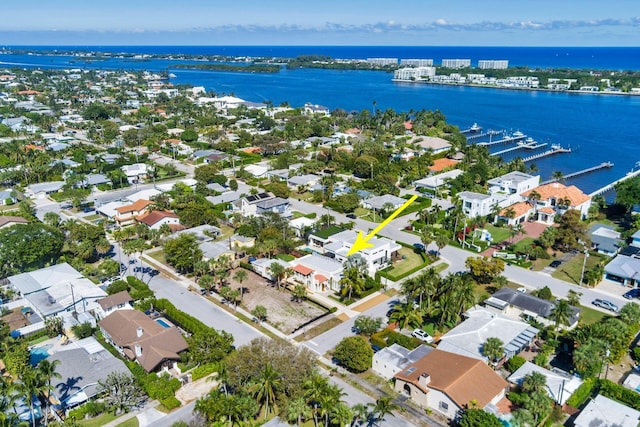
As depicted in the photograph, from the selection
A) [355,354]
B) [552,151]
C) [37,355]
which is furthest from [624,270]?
[552,151]

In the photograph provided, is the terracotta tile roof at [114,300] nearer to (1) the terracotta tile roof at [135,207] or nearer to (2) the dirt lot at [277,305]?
(2) the dirt lot at [277,305]

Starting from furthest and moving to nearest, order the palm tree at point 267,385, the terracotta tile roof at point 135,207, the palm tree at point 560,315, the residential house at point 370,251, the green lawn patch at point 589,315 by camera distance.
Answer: the terracotta tile roof at point 135,207, the residential house at point 370,251, the green lawn patch at point 589,315, the palm tree at point 560,315, the palm tree at point 267,385

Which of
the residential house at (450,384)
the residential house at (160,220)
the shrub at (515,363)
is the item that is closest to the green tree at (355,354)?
the residential house at (450,384)

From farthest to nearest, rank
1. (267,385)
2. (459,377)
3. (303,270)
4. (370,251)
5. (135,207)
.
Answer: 1. (135,207)
2. (370,251)
3. (303,270)
4. (459,377)
5. (267,385)

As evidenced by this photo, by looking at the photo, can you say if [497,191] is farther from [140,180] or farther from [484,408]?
[140,180]

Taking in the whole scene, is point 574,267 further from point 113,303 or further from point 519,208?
point 113,303

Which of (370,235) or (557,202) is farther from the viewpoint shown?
(557,202)

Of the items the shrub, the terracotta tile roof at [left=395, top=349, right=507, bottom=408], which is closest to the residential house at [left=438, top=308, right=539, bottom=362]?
the shrub

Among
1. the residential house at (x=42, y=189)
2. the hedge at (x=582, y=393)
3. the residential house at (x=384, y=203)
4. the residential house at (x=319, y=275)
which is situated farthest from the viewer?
the residential house at (x=42, y=189)
